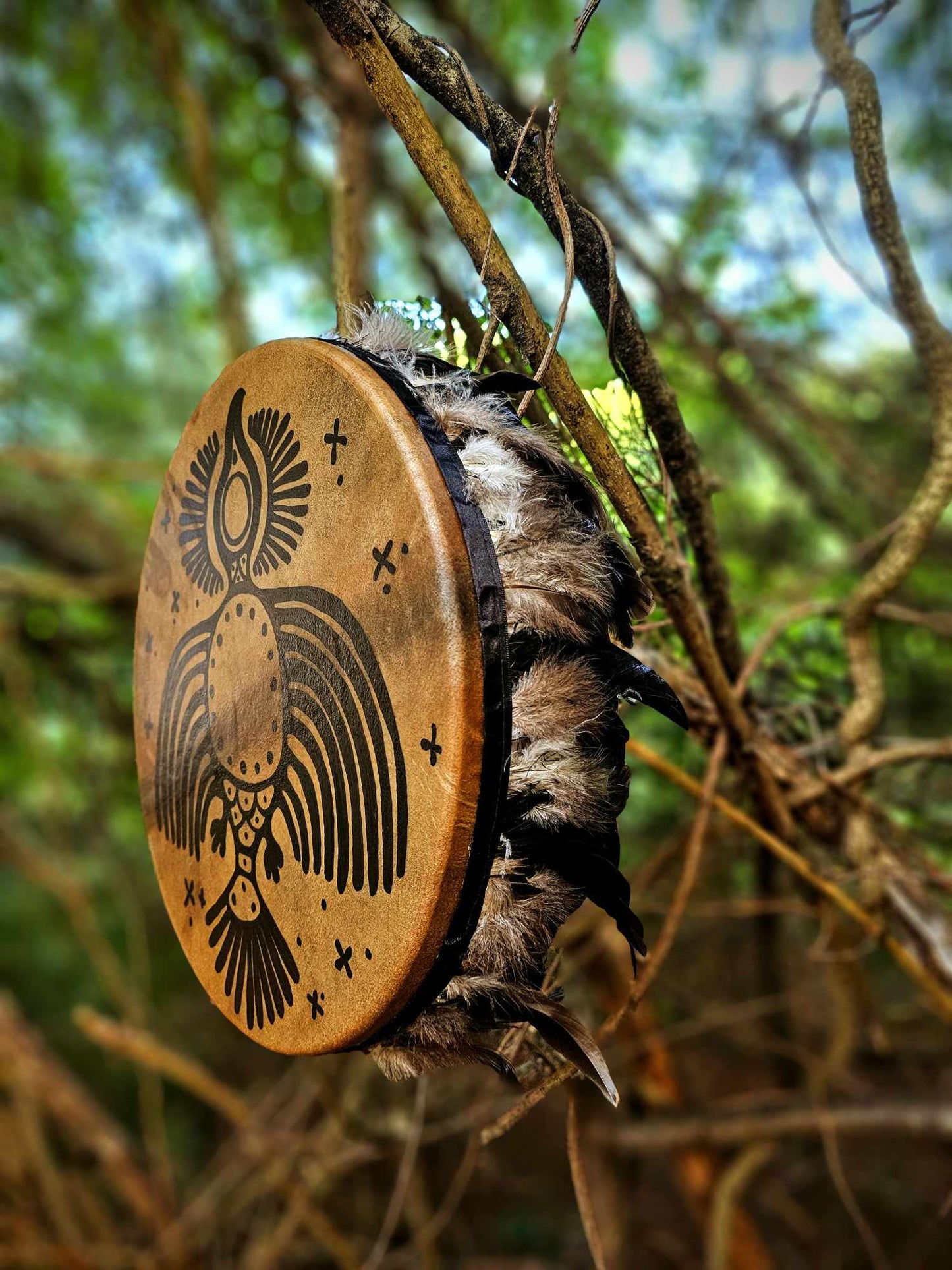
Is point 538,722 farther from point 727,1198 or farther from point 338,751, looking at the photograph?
point 727,1198

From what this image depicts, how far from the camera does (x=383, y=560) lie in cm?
57

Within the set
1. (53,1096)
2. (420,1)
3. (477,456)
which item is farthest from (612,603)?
(53,1096)

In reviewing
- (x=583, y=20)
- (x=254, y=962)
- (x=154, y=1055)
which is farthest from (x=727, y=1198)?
(x=583, y=20)

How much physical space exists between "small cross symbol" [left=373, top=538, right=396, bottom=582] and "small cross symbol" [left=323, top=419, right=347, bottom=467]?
0.08 metres

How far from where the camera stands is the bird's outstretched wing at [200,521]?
2.45ft

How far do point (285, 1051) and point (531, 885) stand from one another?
0.22 meters

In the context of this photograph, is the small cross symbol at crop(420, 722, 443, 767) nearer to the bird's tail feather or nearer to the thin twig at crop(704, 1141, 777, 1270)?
the bird's tail feather

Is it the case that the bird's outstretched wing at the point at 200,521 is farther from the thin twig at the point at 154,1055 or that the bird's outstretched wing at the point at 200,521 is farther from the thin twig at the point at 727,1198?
the thin twig at the point at 727,1198

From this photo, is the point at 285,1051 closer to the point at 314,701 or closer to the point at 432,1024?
the point at 432,1024

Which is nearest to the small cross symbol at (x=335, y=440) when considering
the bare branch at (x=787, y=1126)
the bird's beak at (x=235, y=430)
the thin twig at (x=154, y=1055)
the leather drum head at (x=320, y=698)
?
the leather drum head at (x=320, y=698)

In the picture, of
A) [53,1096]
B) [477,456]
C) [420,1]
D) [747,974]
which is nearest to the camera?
[477,456]

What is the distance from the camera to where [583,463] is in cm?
77

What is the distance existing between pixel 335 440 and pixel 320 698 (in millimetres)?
168

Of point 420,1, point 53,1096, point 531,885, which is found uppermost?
point 420,1
